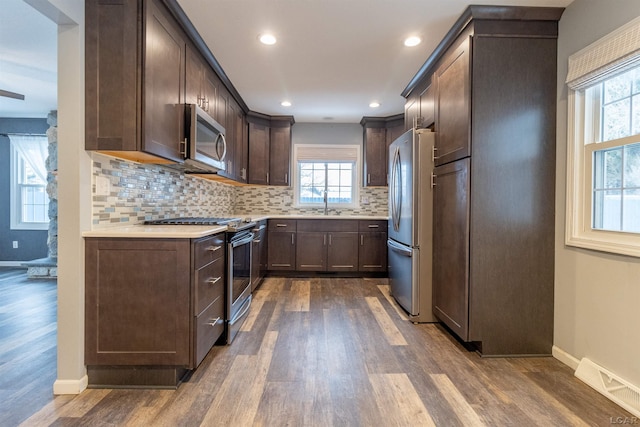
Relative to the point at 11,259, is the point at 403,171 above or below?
above

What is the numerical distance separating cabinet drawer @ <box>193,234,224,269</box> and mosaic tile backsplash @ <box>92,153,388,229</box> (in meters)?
0.62

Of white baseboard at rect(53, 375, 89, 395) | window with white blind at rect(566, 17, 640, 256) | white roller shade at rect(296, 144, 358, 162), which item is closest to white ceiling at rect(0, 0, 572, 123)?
window with white blind at rect(566, 17, 640, 256)

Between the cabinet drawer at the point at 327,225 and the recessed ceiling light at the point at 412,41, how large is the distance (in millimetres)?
2441

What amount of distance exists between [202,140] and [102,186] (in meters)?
0.84

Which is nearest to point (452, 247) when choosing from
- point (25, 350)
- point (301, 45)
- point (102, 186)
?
point (301, 45)

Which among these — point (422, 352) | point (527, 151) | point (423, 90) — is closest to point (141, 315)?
point (422, 352)

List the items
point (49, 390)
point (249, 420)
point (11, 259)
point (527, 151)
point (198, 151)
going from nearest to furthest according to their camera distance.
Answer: point (249, 420) < point (49, 390) < point (527, 151) < point (198, 151) < point (11, 259)

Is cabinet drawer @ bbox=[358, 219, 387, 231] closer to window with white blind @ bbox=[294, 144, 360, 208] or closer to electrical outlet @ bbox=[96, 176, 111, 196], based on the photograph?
window with white blind @ bbox=[294, 144, 360, 208]

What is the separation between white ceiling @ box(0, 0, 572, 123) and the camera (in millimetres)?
2090

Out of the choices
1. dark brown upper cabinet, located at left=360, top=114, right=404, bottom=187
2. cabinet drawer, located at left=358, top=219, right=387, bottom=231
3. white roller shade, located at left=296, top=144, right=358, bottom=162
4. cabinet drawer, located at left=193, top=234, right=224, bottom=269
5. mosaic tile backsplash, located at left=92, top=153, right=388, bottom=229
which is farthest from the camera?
white roller shade, located at left=296, top=144, right=358, bottom=162

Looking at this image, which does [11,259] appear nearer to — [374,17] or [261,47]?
[261,47]

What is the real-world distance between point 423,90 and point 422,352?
2368 millimetres

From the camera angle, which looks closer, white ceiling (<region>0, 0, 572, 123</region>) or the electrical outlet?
the electrical outlet

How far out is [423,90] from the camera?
301cm
